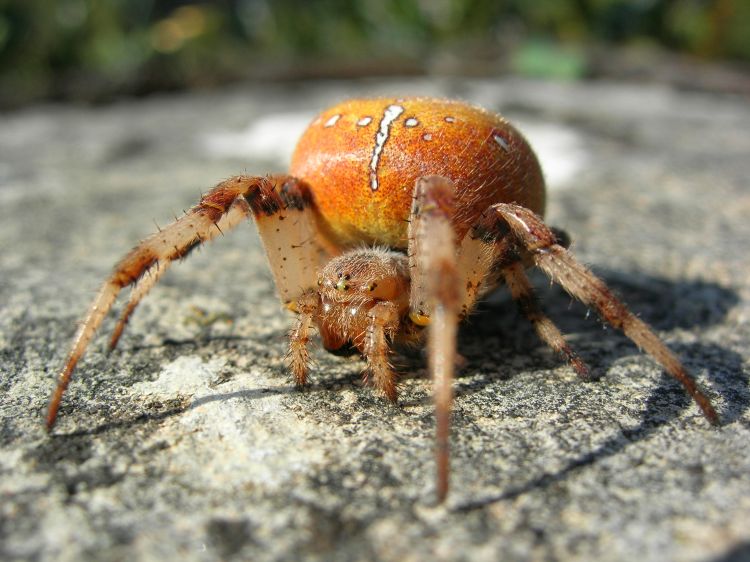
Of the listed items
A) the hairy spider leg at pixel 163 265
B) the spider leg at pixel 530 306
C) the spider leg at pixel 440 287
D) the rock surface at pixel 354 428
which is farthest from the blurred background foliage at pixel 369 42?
the spider leg at pixel 440 287

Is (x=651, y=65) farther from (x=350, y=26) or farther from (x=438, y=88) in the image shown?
(x=350, y=26)

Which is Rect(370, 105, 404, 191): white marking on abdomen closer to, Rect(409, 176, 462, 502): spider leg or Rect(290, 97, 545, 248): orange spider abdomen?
Rect(290, 97, 545, 248): orange spider abdomen

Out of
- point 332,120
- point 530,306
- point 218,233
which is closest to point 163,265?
point 218,233

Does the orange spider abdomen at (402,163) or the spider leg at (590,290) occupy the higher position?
the orange spider abdomen at (402,163)

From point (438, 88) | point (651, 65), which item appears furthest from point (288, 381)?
point (651, 65)

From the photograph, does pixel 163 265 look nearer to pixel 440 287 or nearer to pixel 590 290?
pixel 440 287

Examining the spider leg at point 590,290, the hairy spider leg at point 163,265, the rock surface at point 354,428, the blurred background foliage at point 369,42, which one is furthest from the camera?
the blurred background foliage at point 369,42

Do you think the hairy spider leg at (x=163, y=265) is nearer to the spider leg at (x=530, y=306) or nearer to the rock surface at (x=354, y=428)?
the rock surface at (x=354, y=428)
